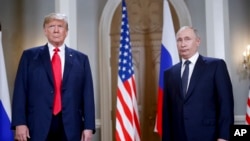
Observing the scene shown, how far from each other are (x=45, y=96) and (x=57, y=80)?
132mm

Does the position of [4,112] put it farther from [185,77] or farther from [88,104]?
[185,77]

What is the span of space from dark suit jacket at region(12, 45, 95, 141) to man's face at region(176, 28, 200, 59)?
68cm

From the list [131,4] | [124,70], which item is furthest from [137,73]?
[124,70]

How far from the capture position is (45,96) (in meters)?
2.50

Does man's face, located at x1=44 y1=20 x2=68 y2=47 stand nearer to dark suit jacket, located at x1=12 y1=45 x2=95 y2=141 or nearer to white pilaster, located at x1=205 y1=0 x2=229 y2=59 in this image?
dark suit jacket, located at x1=12 y1=45 x2=95 y2=141

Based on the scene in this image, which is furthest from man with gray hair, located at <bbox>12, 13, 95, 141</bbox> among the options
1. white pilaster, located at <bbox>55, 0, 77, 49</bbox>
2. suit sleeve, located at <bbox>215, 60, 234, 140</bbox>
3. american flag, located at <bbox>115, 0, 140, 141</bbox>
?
white pilaster, located at <bbox>55, 0, 77, 49</bbox>

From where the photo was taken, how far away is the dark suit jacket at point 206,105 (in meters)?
2.49

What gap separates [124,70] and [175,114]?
136cm

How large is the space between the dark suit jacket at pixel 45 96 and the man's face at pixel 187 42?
676mm

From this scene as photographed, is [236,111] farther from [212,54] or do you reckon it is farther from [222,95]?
[222,95]

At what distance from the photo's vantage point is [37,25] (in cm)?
468

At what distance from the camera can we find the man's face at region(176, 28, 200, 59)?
2.59m

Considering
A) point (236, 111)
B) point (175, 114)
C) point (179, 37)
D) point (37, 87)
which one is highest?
point (179, 37)

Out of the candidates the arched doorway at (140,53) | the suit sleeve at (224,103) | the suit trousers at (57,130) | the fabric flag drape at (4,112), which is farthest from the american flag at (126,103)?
the suit sleeve at (224,103)
